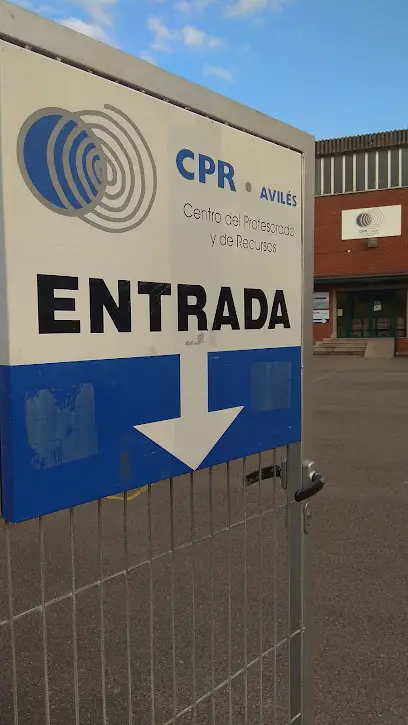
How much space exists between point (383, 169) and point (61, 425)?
2920 cm

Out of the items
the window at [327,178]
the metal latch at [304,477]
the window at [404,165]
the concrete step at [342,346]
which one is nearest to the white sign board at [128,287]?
the metal latch at [304,477]

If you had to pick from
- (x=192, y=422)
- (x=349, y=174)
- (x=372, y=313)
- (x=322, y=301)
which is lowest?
(x=192, y=422)

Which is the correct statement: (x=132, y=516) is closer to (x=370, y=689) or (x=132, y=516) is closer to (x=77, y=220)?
(x=370, y=689)

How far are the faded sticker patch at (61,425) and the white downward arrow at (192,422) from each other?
0.76 ft

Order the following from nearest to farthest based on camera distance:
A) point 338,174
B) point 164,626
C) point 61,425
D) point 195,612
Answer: point 61,425 → point 195,612 → point 164,626 → point 338,174

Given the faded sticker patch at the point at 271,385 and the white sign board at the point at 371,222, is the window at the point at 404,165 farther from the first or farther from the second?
the faded sticker patch at the point at 271,385

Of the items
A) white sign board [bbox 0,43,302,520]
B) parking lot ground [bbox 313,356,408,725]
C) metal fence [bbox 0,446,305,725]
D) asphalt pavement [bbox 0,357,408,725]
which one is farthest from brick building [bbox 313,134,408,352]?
white sign board [bbox 0,43,302,520]

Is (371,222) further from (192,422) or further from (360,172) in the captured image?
(192,422)

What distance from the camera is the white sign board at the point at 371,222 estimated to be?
87.3 feet

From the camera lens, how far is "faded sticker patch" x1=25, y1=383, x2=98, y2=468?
4.52 ft

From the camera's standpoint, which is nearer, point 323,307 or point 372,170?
point 323,307

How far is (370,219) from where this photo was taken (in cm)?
2703

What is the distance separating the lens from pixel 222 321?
1864 millimetres

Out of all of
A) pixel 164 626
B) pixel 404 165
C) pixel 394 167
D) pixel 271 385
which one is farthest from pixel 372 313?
pixel 271 385
